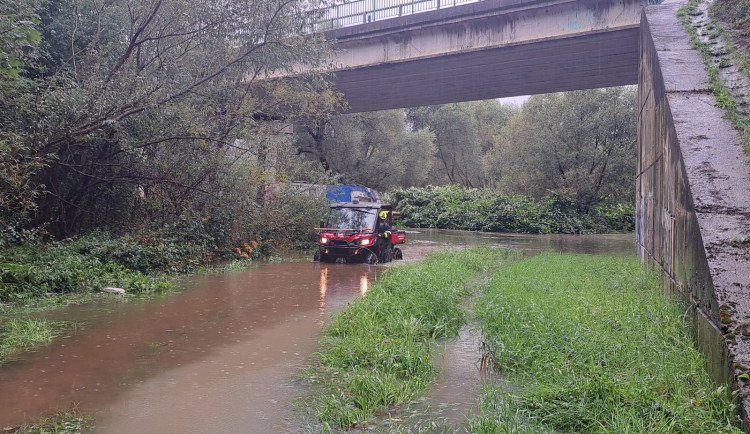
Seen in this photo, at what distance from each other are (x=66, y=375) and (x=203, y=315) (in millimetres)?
3327

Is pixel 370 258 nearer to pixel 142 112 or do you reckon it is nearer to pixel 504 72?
pixel 142 112

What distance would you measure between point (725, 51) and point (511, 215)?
84.7ft

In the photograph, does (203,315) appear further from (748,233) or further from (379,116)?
(379,116)

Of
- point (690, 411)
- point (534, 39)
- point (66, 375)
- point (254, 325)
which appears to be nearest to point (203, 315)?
point (254, 325)

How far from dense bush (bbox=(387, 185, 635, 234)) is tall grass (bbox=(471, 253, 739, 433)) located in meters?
26.4

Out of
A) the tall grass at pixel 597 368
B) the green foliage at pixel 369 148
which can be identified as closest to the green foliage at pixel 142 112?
the tall grass at pixel 597 368

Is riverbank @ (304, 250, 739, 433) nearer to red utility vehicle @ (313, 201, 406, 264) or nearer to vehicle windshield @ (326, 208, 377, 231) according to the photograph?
red utility vehicle @ (313, 201, 406, 264)

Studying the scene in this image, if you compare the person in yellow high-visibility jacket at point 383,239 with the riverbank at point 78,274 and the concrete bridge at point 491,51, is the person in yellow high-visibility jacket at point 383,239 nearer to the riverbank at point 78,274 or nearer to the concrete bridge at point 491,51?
the riverbank at point 78,274

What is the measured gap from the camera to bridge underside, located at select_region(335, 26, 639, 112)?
17.8 m

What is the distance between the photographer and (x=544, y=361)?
18.0ft

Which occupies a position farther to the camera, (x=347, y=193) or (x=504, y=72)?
(x=347, y=193)

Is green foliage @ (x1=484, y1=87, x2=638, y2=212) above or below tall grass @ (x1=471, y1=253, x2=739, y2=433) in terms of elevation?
above

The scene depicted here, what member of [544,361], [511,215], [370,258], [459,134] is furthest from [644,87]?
[459,134]

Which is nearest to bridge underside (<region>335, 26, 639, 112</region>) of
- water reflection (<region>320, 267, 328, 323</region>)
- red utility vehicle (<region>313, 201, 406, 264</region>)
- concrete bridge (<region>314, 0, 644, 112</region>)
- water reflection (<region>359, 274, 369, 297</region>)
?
concrete bridge (<region>314, 0, 644, 112</region>)
